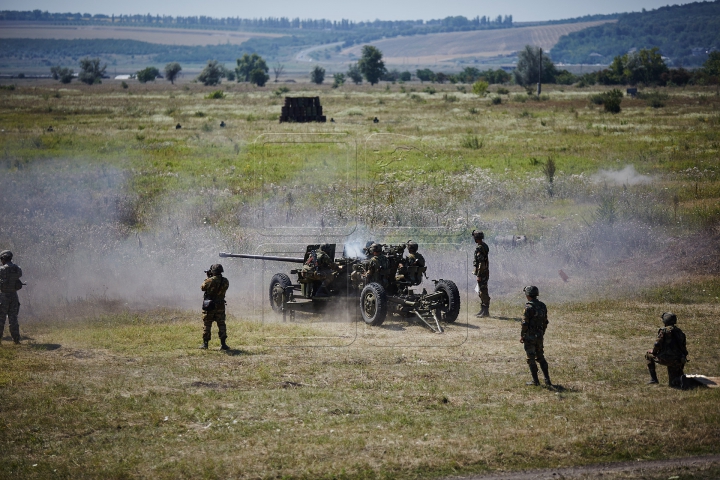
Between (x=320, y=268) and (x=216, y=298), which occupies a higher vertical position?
(x=320, y=268)

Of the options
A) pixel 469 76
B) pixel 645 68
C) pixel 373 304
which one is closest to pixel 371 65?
pixel 469 76

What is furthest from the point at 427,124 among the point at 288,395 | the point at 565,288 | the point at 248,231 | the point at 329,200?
the point at 288,395

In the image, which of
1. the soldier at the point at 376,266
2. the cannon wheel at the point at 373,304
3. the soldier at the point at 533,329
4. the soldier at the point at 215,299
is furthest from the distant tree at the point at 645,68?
the soldier at the point at 215,299

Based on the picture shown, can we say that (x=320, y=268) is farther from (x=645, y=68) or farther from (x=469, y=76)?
(x=469, y=76)

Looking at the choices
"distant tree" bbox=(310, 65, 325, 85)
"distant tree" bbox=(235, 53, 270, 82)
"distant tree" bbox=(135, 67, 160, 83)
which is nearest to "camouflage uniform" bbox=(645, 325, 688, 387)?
"distant tree" bbox=(310, 65, 325, 85)

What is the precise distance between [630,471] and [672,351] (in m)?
3.14

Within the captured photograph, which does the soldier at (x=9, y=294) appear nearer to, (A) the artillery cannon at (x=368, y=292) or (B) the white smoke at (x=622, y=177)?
(A) the artillery cannon at (x=368, y=292)

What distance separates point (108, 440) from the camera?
10.2 metres

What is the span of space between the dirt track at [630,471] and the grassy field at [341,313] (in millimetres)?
172

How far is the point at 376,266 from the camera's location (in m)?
16.9

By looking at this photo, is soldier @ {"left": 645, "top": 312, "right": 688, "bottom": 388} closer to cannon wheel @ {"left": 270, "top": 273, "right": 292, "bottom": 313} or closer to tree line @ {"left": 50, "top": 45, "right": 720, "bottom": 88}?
cannon wheel @ {"left": 270, "top": 273, "right": 292, "bottom": 313}

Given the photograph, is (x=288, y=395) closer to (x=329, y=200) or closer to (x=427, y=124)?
(x=329, y=200)

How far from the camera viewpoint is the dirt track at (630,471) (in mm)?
9383

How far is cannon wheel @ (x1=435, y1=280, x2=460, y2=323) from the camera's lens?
1683cm
